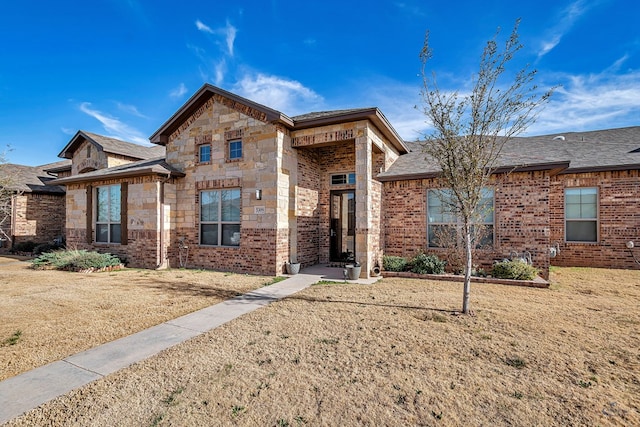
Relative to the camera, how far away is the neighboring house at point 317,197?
9.13 meters

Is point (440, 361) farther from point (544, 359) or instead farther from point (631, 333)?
point (631, 333)

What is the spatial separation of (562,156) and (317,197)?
8.51m

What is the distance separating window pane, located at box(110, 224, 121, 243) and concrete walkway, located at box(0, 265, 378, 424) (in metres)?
8.18

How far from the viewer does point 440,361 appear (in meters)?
3.63

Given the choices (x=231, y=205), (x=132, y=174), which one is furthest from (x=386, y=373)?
(x=132, y=174)

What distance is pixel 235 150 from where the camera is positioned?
10.4 meters

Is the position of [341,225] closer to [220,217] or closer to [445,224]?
[445,224]

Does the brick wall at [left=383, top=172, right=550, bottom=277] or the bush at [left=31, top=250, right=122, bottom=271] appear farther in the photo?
the bush at [left=31, top=250, right=122, bottom=271]

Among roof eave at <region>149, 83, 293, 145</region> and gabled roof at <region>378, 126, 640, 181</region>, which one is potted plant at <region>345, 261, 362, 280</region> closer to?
gabled roof at <region>378, 126, 640, 181</region>

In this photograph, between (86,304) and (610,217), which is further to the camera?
(610,217)

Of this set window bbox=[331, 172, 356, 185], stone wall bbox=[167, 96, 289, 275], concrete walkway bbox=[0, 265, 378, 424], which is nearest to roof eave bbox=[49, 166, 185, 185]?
stone wall bbox=[167, 96, 289, 275]

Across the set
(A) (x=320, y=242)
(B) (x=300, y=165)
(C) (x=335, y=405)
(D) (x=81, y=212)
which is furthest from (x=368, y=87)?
(D) (x=81, y=212)

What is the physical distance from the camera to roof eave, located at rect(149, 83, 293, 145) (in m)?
9.44

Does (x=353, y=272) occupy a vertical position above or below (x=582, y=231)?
below
